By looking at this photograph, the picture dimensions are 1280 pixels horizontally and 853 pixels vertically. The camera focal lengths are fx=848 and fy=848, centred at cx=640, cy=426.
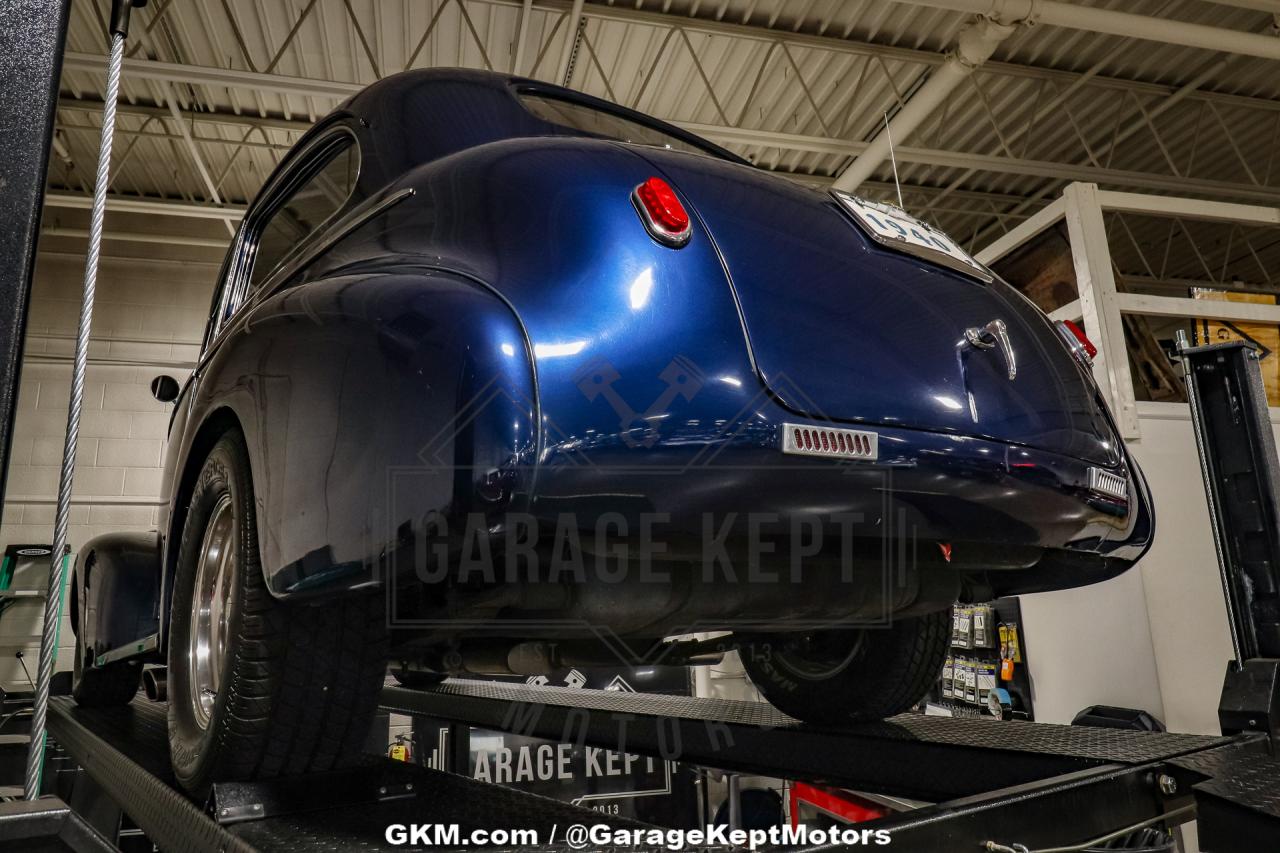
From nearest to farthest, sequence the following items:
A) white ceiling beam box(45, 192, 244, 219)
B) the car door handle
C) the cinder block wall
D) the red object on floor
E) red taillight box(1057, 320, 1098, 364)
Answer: the car door handle < red taillight box(1057, 320, 1098, 364) < the red object on floor < white ceiling beam box(45, 192, 244, 219) < the cinder block wall

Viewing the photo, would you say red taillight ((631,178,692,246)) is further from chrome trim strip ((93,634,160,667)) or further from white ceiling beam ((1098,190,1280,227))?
white ceiling beam ((1098,190,1280,227))

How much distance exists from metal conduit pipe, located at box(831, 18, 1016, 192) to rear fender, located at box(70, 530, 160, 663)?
543 cm

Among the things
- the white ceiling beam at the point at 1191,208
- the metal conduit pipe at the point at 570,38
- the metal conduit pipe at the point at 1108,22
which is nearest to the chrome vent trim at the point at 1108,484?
the white ceiling beam at the point at 1191,208

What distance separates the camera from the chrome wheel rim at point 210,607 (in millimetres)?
1650

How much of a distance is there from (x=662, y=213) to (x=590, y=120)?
88 cm

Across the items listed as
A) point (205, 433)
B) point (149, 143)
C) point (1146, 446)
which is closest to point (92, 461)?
point (149, 143)

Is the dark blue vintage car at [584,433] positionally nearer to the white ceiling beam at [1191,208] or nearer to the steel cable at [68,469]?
the steel cable at [68,469]

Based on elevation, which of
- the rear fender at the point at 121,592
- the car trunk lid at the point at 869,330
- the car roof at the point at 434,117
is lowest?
the rear fender at the point at 121,592

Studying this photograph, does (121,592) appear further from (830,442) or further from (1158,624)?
(1158,624)

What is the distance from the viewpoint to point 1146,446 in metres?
4.43

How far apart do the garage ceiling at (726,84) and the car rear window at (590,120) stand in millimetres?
5130

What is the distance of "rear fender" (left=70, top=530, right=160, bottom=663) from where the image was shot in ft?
8.87

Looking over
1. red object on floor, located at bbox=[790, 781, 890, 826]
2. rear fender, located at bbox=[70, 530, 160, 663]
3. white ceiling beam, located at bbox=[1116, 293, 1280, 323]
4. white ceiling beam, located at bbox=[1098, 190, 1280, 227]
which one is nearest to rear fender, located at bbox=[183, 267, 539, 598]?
rear fender, located at bbox=[70, 530, 160, 663]

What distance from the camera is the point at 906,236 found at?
1616 millimetres
